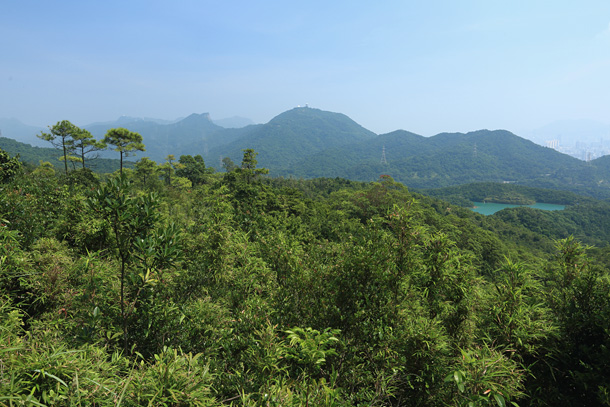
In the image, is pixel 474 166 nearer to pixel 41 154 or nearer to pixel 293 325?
pixel 293 325

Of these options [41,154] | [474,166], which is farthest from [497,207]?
[41,154]

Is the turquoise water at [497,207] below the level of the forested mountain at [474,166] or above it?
below

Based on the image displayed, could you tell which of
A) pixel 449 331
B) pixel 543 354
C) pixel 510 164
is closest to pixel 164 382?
pixel 449 331

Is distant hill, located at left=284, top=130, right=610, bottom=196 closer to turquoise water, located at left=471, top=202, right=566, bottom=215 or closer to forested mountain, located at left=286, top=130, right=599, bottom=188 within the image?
forested mountain, located at left=286, top=130, right=599, bottom=188

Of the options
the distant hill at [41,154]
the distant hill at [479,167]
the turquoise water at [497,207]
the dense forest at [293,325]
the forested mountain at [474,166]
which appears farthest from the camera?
the forested mountain at [474,166]

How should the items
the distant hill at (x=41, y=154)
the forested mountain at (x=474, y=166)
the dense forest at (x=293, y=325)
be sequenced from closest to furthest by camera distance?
the dense forest at (x=293, y=325), the distant hill at (x=41, y=154), the forested mountain at (x=474, y=166)

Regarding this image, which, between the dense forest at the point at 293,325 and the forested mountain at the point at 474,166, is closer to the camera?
the dense forest at the point at 293,325

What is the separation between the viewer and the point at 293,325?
3096mm

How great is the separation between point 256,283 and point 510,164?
Answer: 192m

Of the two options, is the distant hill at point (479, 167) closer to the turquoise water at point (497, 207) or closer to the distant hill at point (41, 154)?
the turquoise water at point (497, 207)

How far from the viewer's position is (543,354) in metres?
2.96

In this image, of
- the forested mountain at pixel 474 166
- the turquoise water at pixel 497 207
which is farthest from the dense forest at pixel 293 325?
the forested mountain at pixel 474 166

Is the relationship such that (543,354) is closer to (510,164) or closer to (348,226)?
(348,226)

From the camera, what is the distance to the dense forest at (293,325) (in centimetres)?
194
